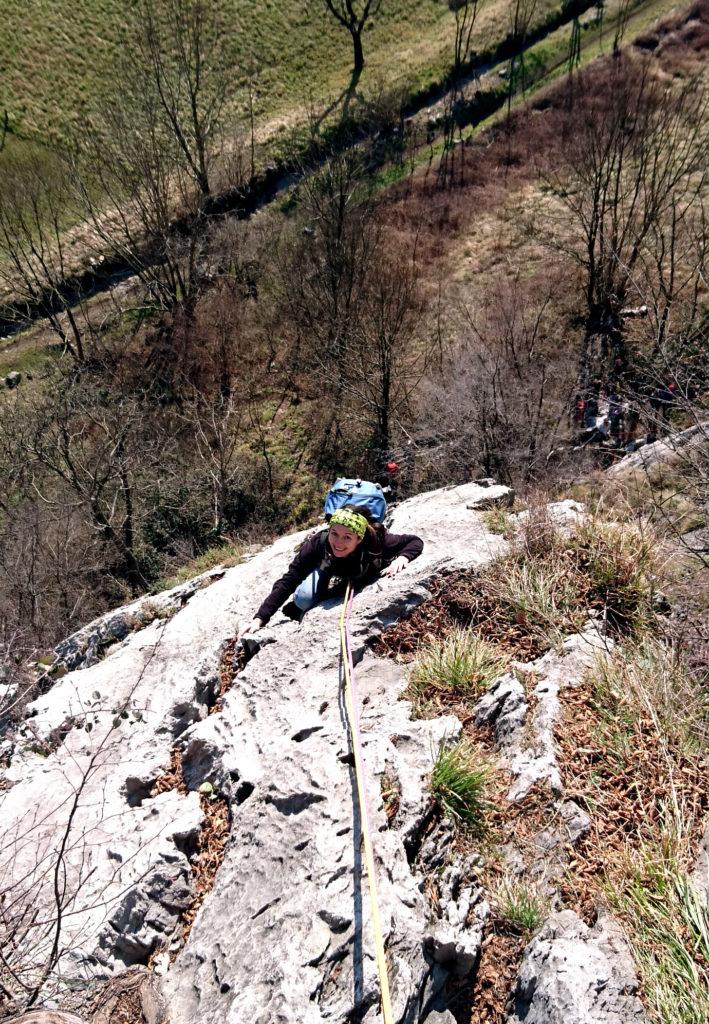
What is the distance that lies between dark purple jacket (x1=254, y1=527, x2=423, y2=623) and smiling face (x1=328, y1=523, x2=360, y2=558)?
0.71ft

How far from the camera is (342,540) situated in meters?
5.02

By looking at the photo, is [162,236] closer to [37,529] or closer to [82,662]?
[37,529]

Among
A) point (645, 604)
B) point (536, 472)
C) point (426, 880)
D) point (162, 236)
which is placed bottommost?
point (536, 472)

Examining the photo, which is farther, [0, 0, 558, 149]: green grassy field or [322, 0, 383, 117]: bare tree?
[322, 0, 383, 117]: bare tree

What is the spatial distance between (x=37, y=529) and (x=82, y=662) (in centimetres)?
1070

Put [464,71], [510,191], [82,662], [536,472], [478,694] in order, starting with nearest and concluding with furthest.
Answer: [478,694], [82,662], [536,472], [510,191], [464,71]

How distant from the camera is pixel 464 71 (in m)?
34.6

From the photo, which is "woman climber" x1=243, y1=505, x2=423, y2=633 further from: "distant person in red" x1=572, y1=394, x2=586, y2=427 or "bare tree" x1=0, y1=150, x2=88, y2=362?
"bare tree" x1=0, y1=150, x2=88, y2=362

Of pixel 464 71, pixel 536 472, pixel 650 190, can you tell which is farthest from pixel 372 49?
pixel 536 472

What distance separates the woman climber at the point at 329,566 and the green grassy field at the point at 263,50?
38.3m

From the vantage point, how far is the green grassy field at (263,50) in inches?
1373

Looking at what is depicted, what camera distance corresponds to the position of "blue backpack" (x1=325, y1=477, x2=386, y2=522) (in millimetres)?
5355

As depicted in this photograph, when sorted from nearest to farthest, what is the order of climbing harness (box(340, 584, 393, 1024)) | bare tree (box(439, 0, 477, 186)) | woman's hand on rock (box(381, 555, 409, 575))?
climbing harness (box(340, 584, 393, 1024)) → woman's hand on rock (box(381, 555, 409, 575)) → bare tree (box(439, 0, 477, 186))

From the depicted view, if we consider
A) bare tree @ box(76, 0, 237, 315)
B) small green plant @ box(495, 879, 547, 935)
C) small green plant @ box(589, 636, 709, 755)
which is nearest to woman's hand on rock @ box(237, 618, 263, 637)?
small green plant @ box(589, 636, 709, 755)
